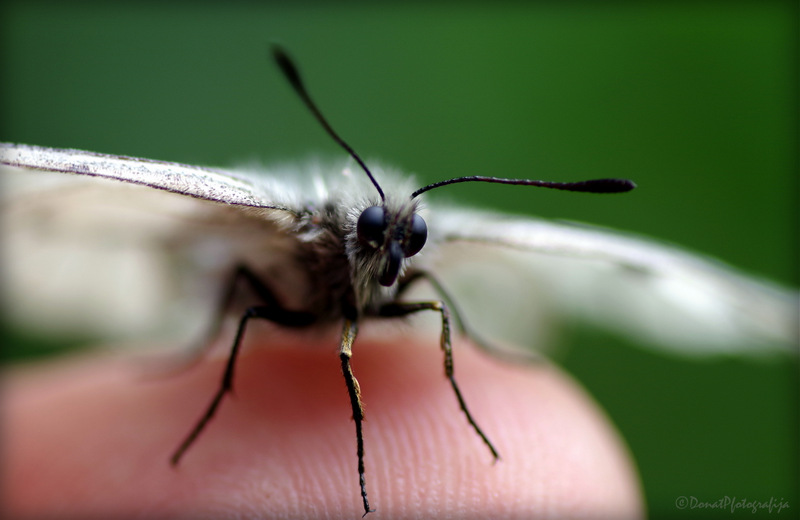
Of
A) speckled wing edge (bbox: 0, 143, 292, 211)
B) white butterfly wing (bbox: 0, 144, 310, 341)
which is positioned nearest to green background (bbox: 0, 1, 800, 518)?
white butterfly wing (bbox: 0, 144, 310, 341)

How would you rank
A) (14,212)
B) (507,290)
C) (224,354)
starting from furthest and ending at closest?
(507,290)
(224,354)
(14,212)

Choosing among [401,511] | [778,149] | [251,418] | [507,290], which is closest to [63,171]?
[251,418]

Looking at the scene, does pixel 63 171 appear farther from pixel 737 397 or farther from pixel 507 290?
pixel 737 397

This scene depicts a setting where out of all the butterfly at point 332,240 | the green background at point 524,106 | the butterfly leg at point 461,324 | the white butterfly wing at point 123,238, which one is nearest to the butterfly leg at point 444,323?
the butterfly at point 332,240

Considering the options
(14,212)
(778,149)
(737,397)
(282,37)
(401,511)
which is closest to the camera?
(401,511)

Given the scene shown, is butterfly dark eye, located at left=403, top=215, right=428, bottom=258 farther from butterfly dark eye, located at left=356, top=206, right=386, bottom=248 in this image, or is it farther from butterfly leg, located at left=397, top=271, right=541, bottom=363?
butterfly leg, located at left=397, top=271, right=541, bottom=363

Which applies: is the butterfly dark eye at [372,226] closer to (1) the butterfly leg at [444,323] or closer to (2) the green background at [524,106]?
(1) the butterfly leg at [444,323]

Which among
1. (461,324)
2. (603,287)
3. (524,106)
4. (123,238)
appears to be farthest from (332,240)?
(524,106)

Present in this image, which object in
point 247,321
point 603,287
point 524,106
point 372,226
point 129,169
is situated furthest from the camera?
point 524,106

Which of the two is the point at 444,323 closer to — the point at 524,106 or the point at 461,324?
the point at 461,324
